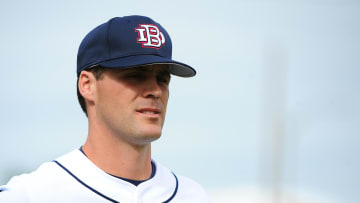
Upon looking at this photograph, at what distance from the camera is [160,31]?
137 inches

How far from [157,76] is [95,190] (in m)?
0.80

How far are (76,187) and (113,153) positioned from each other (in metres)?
0.30

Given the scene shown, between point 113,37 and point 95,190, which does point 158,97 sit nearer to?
point 113,37

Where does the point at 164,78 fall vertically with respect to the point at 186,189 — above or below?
above

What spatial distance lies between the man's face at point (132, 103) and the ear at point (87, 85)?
1.8 inches

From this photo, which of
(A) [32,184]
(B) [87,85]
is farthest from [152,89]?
(A) [32,184]

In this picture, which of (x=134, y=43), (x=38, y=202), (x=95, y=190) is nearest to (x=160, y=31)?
(x=134, y=43)

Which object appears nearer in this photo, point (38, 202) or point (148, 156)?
point (38, 202)

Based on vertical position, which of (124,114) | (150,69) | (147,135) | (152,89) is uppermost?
(150,69)

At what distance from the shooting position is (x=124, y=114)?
314 cm

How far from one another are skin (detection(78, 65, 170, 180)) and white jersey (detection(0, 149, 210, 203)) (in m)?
0.07

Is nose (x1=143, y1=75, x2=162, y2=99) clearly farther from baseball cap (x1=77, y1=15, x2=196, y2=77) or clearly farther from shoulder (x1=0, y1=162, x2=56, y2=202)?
shoulder (x1=0, y1=162, x2=56, y2=202)

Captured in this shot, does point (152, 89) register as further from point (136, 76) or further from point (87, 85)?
point (87, 85)

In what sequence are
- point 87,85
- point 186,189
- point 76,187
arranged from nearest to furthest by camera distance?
point 76,187, point 87,85, point 186,189
